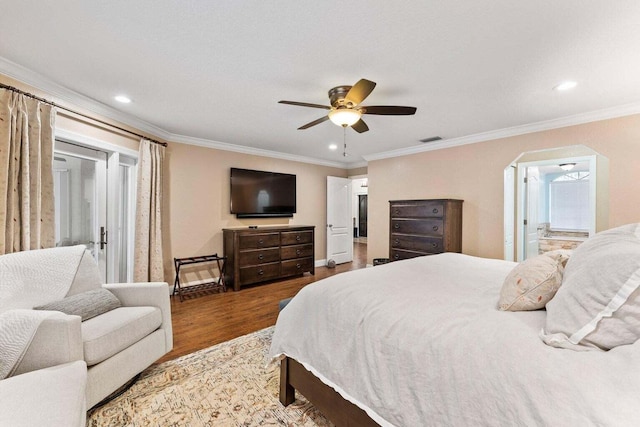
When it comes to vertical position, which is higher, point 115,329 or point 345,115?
point 345,115

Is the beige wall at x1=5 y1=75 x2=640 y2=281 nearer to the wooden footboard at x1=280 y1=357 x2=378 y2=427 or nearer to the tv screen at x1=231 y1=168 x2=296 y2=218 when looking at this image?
the tv screen at x1=231 y1=168 x2=296 y2=218

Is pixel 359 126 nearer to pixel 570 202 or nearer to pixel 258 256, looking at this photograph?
pixel 258 256

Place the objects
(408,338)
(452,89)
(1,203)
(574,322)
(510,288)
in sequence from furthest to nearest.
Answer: (452,89), (1,203), (510,288), (408,338), (574,322)

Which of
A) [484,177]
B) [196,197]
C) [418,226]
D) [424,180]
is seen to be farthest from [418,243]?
[196,197]

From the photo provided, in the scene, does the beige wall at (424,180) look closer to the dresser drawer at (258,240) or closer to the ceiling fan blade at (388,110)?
the dresser drawer at (258,240)

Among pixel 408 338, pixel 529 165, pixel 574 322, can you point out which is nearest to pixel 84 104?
pixel 408 338

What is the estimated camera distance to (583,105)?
3012 millimetres

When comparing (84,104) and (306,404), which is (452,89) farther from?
(84,104)

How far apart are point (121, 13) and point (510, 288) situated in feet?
8.38

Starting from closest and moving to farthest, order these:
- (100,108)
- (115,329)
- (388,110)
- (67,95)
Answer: (115,329)
(388,110)
(67,95)
(100,108)

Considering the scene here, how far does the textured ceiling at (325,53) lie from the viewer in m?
1.59

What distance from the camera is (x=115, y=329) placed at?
1.75 metres

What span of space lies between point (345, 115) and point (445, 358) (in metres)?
2.09

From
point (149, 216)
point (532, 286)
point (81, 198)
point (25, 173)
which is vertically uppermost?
point (25, 173)
